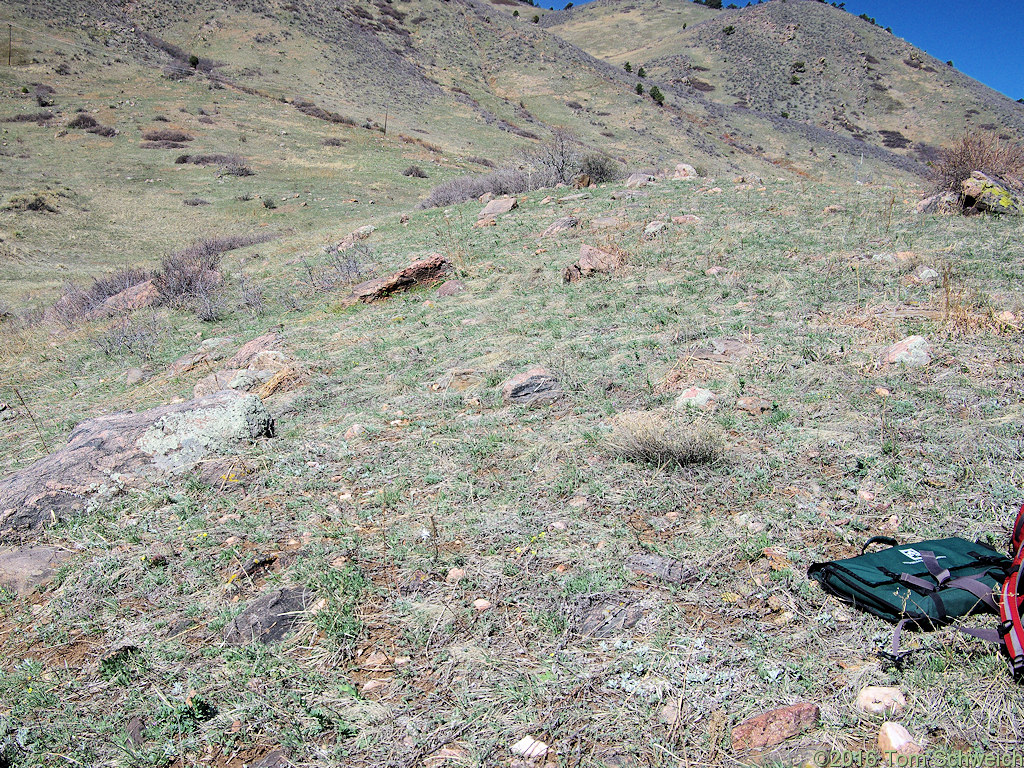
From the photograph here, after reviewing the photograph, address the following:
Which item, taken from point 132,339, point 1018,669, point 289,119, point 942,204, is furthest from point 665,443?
point 289,119

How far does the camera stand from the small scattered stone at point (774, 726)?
1.71m

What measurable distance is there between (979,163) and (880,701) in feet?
29.4

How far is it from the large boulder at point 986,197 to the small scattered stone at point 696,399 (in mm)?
6120

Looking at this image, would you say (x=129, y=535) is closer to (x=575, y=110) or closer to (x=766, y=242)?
(x=766, y=242)

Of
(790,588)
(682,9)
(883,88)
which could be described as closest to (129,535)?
(790,588)

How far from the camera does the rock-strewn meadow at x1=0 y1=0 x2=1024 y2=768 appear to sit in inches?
73.9

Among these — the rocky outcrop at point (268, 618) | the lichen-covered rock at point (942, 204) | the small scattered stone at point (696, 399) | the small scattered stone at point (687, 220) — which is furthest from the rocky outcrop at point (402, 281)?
the lichen-covered rock at point (942, 204)

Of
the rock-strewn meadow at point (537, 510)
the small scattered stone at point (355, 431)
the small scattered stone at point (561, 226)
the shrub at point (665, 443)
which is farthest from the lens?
the small scattered stone at point (561, 226)

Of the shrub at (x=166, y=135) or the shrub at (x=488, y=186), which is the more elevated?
the shrub at (x=488, y=186)

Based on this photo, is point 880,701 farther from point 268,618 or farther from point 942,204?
point 942,204

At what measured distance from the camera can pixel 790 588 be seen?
2.27m

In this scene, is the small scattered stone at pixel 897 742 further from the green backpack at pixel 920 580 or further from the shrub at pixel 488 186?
the shrub at pixel 488 186

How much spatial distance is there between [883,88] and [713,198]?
55020 mm

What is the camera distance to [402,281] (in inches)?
294
